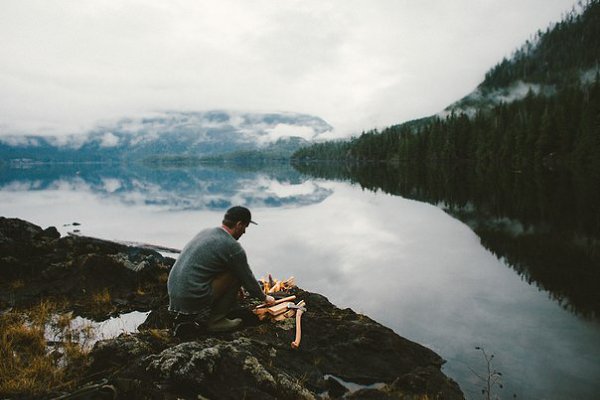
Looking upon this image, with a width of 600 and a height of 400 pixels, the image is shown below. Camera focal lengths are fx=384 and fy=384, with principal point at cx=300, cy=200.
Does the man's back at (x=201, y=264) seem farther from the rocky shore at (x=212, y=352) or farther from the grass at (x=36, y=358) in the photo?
the grass at (x=36, y=358)

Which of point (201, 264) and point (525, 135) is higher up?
point (525, 135)

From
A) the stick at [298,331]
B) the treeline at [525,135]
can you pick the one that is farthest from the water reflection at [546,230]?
the treeline at [525,135]

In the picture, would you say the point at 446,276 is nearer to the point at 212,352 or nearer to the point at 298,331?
the point at 298,331

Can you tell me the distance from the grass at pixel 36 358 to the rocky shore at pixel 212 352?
23cm

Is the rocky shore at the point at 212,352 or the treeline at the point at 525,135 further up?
the treeline at the point at 525,135

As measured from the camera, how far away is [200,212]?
40.9 meters

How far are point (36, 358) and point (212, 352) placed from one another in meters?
3.21

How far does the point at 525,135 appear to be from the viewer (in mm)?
90500

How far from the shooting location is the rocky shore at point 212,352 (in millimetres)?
5812

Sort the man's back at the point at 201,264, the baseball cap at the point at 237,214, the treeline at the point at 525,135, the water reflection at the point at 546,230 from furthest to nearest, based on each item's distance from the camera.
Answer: the treeline at the point at 525,135, the water reflection at the point at 546,230, the baseball cap at the point at 237,214, the man's back at the point at 201,264

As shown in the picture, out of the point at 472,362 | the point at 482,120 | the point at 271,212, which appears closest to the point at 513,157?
the point at 482,120

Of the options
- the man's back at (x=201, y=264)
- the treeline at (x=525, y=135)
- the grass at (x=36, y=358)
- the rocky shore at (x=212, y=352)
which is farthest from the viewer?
the treeline at (x=525, y=135)

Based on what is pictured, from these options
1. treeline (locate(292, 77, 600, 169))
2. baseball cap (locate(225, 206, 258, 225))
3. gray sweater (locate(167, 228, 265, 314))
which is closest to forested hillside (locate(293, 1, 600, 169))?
treeline (locate(292, 77, 600, 169))

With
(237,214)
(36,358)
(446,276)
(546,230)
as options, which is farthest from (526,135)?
(36,358)
